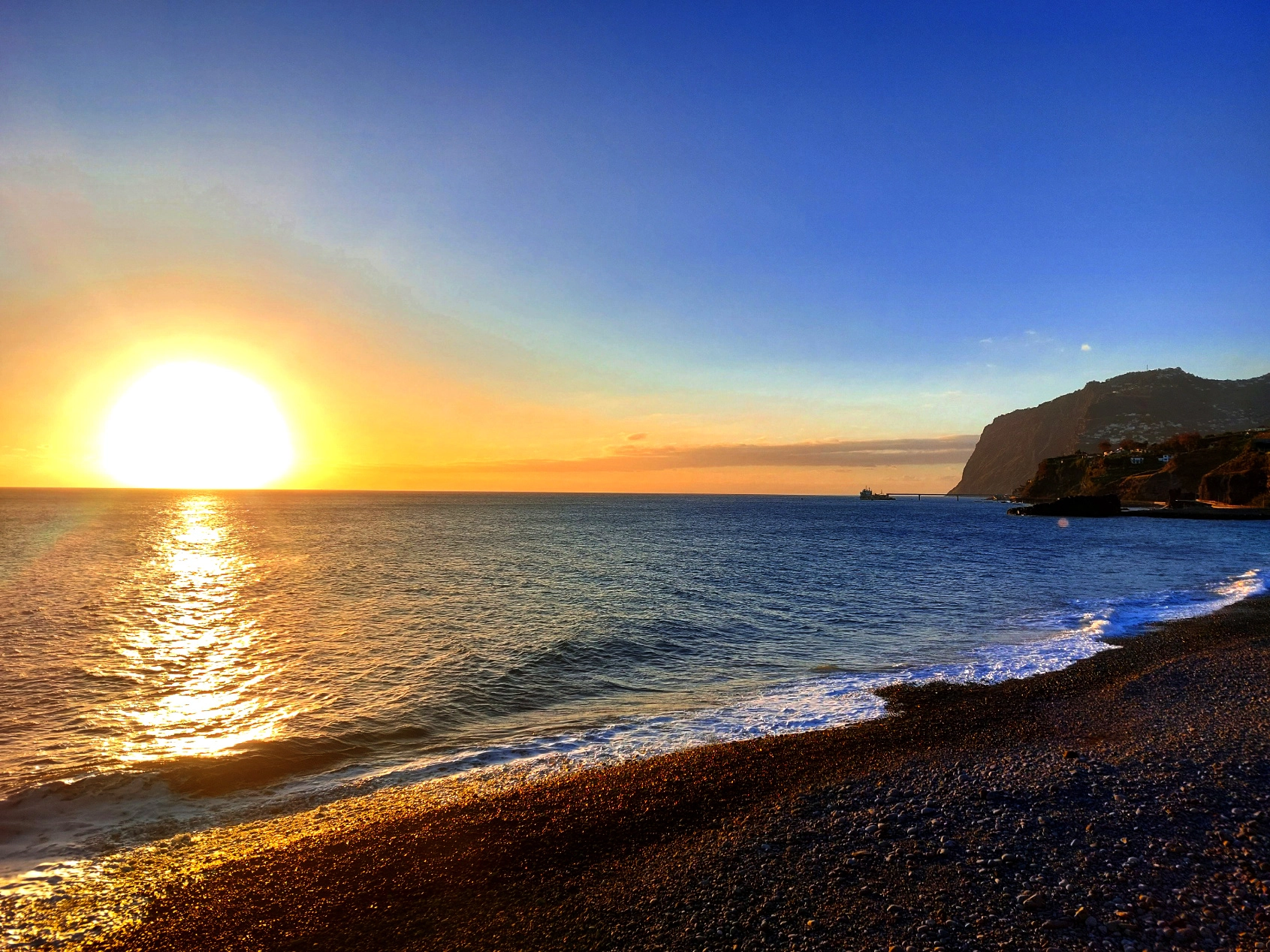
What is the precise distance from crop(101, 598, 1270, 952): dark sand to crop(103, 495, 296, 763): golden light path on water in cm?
848

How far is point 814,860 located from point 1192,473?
204203 mm

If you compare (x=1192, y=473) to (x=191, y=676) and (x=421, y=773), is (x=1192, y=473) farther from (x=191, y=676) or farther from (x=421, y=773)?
(x=191, y=676)

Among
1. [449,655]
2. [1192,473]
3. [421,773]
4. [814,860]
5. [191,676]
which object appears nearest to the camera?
[814,860]

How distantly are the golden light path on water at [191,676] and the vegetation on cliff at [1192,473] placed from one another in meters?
175

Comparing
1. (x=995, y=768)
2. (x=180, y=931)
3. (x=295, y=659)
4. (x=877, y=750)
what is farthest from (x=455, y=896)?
(x=295, y=659)

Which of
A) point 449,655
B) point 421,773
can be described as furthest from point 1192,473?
point 421,773

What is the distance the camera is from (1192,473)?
159 meters

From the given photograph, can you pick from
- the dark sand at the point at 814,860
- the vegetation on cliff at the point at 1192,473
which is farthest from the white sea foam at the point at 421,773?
the vegetation on cliff at the point at 1192,473

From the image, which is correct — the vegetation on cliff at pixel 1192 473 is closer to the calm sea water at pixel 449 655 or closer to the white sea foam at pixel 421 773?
the calm sea water at pixel 449 655

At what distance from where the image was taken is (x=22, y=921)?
868cm

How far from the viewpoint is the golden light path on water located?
53.8ft

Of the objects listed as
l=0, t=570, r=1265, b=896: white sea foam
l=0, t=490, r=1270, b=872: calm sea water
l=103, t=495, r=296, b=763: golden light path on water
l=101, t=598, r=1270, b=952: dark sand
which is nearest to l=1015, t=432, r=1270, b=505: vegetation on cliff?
l=0, t=490, r=1270, b=872: calm sea water

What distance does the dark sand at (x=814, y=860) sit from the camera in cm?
760

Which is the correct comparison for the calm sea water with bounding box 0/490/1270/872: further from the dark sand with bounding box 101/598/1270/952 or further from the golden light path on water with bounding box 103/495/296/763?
the dark sand with bounding box 101/598/1270/952
